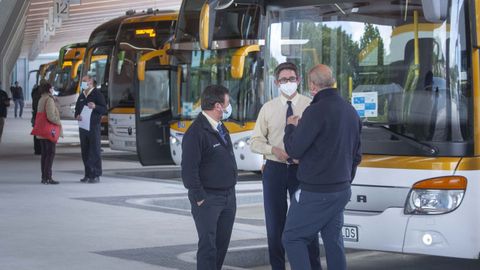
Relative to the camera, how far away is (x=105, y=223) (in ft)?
41.0

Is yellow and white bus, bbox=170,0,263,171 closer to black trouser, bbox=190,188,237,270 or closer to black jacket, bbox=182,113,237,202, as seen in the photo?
black jacket, bbox=182,113,237,202

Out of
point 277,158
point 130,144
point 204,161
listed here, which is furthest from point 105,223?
point 130,144

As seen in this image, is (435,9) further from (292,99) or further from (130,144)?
(130,144)

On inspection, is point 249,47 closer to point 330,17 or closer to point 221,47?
point 221,47

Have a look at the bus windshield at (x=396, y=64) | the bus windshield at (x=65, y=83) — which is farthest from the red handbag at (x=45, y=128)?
the bus windshield at (x=65, y=83)

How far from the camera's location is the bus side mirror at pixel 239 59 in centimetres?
1614

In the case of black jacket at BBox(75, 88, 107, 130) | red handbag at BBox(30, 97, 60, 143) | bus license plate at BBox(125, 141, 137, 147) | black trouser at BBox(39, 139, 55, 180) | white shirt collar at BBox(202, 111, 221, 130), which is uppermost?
white shirt collar at BBox(202, 111, 221, 130)

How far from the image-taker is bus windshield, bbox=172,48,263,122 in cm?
1703

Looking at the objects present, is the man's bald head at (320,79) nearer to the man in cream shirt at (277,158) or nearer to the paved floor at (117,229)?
the man in cream shirt at (277,158)

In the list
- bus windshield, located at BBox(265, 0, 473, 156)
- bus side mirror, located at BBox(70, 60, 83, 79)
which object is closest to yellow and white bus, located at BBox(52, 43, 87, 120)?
bus side mirror, located at BBox(70, 60, 83, 79)

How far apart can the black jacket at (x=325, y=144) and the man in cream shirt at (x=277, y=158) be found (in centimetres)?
101

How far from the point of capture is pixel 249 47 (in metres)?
16.6

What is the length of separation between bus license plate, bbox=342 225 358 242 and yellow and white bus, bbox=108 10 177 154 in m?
14.6

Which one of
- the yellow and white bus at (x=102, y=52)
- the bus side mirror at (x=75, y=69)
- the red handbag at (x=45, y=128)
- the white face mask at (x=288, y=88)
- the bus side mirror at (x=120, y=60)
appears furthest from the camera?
the bus side mirror at (x=75, y=69)
